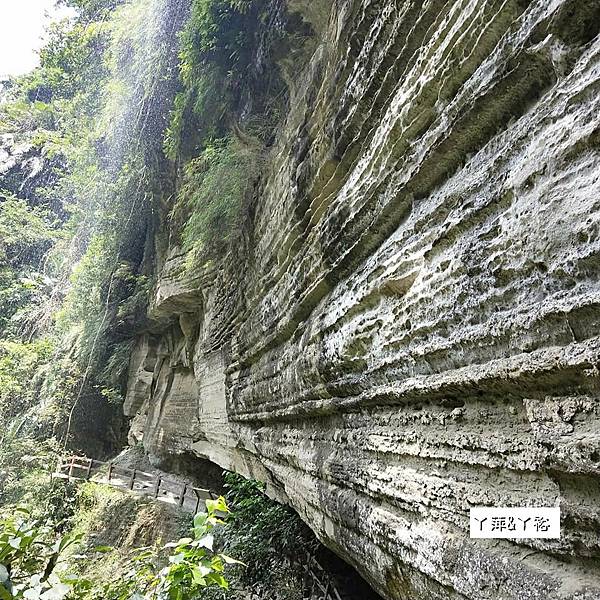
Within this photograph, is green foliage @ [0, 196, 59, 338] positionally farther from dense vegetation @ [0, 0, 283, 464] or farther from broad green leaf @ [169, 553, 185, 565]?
broad green leaf @ [169, 553, 185, 565]

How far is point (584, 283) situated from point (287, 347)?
117 inches

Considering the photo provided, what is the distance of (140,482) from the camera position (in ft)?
35.0

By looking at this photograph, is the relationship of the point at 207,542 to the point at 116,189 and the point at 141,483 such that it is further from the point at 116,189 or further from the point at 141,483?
the point at 116,189

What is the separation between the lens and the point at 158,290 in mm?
10094

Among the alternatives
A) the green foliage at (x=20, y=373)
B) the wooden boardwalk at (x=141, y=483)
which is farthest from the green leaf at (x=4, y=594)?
the green foliage at (x=20, y=373)

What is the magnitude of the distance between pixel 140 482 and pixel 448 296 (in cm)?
1062

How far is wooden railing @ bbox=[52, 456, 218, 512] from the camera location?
9320 millimetres

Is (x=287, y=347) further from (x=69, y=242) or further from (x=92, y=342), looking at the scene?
(x=69, y=242)

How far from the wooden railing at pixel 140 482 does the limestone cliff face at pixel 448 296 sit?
613 centimetres

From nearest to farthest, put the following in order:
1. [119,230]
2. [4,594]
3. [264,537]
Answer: [4,594]
[264,537]
[119,230]

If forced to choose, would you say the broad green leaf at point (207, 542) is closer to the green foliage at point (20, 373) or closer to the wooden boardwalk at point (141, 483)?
the wooden boardwalk at point (141, 483)

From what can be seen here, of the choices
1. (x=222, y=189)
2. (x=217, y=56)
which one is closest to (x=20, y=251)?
(x=217, y=56)

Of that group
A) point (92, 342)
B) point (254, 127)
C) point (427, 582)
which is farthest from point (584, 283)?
point (92, 342)

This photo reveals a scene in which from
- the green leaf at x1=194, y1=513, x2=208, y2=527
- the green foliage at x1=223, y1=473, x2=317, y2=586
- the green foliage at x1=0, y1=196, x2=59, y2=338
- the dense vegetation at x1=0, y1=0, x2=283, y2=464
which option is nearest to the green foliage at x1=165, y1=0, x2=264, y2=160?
the dense vegetation at x1=0, y1=0, x2=283, y2=464
